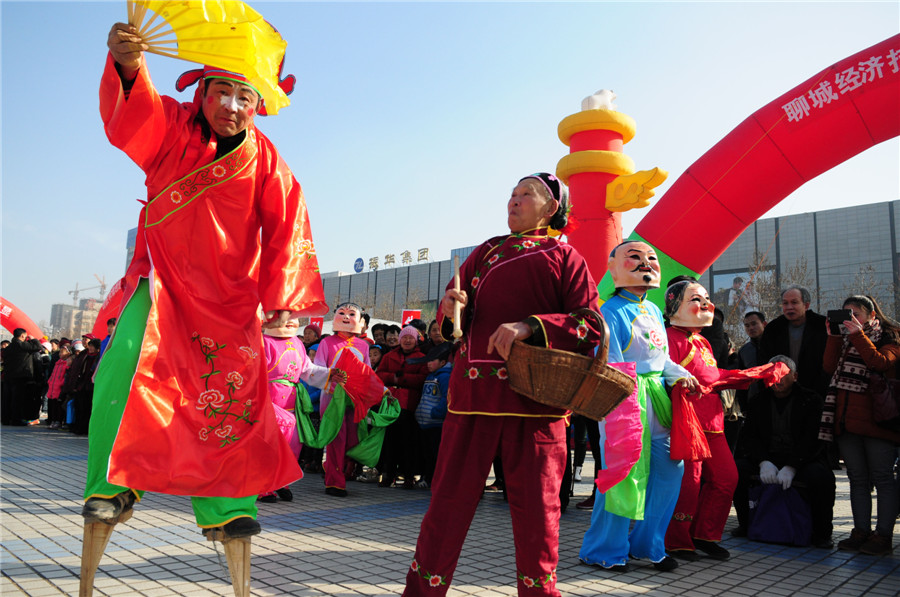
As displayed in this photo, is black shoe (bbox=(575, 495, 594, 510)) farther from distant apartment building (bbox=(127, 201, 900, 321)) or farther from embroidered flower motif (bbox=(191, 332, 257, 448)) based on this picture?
distant apartment building (bbox=(127, 201, 900, 321))

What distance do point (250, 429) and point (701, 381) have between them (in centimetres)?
299

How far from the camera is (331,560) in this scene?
371cm

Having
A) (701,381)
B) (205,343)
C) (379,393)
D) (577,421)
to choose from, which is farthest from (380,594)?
(577,421)

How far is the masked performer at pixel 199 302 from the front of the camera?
7.89ft

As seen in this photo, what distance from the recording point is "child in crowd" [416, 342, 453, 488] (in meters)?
6.94

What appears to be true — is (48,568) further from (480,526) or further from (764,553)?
(764,553)

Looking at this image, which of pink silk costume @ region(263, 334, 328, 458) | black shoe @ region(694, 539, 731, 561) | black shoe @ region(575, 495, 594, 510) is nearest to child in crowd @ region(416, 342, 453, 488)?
pink silk costume @ region(263, 334, 328, 458)

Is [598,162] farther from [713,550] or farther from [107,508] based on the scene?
[107,508]

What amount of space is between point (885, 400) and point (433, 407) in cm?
403

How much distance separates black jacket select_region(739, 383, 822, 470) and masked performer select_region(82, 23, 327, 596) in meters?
3.96

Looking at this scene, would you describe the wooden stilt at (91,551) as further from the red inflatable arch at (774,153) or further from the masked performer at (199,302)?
the red inflatable arch at (774,153)

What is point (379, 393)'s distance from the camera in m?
6.61

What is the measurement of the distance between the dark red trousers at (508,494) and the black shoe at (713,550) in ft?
7.95

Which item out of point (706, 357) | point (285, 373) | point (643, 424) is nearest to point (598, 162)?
point (706, 357)
